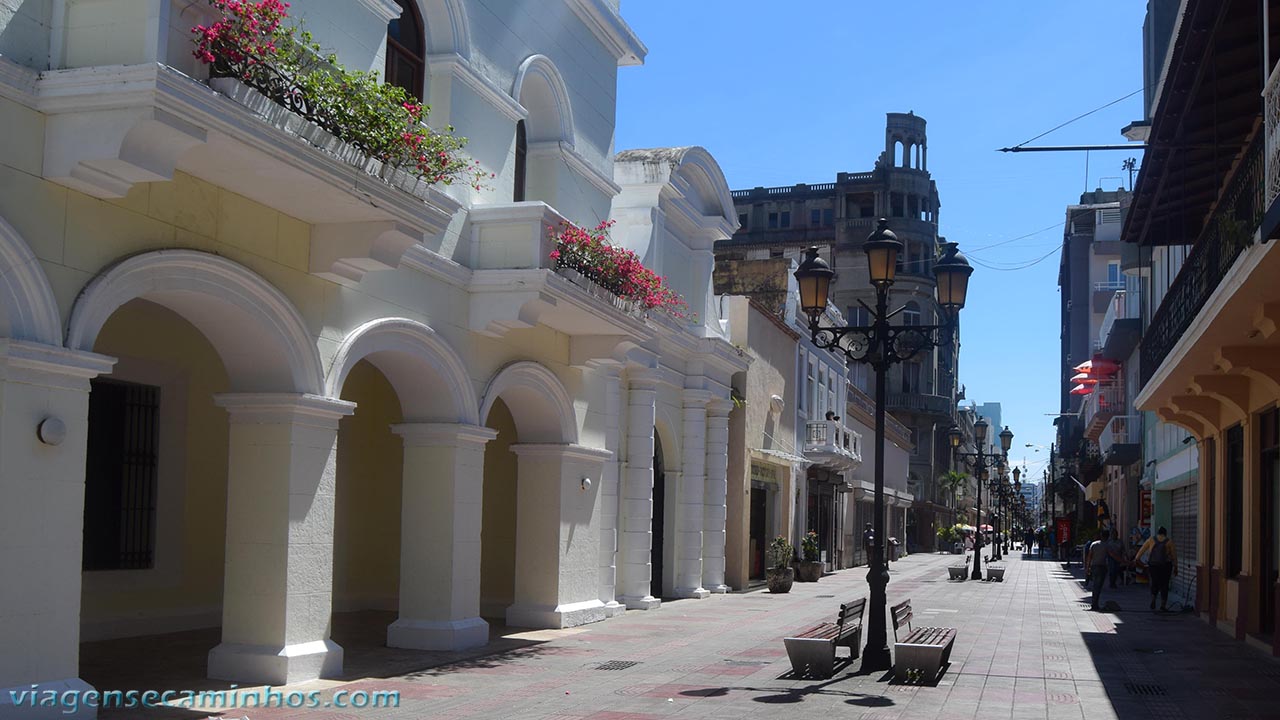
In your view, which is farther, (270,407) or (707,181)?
(707,181)

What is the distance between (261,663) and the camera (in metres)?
10.6

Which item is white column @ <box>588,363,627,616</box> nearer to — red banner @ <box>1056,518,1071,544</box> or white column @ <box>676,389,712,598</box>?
white column @ <box>676,389,712,598</box>

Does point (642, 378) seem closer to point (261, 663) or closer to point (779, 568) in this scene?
point (779, 568)

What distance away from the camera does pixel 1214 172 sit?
1755cm

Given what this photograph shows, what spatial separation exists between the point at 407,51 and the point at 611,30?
16.2ft

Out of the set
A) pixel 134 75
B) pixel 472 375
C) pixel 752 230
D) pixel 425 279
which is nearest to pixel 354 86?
pixel 134 75

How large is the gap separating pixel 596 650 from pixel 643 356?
6529mm

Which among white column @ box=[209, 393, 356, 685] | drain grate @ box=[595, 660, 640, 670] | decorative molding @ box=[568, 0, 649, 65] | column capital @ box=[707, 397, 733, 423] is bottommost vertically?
drain grate @ box=[595, 660, 640, 670]

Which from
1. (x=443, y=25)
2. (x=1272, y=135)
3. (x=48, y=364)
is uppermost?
Result: (x=443, y=25)

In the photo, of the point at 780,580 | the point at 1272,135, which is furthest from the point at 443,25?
the point at 780,580

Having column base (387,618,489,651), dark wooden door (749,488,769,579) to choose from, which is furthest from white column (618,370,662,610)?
dark wooden door (749,488,769,579)

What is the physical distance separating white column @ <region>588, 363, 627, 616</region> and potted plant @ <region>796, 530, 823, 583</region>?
12716 millimetres

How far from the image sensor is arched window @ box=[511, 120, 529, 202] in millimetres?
15836

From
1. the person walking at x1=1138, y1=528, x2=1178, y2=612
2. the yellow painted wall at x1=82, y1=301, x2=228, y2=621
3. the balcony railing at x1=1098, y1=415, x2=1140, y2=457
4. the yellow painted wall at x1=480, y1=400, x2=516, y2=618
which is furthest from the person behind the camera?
the balcony railing at x1=1098, y1=415, x2=1140, y2=457
